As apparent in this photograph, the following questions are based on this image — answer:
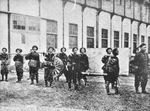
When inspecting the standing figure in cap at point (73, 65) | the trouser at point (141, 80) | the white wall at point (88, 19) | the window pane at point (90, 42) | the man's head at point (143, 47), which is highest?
the white wall at point (88, 19)

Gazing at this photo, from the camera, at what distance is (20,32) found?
6293 millimetres

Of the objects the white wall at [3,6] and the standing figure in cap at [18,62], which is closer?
the standing figure in cap at [18,62]

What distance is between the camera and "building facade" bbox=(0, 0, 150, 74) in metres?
5.53

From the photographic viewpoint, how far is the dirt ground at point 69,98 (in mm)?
3330

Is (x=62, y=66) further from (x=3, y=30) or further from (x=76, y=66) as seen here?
(x=3, y=30)

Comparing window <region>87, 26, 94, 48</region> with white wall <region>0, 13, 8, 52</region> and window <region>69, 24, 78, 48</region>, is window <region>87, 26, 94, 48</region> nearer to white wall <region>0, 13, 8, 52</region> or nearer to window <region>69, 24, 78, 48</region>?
window <region>69, 24, 78, 48</region>

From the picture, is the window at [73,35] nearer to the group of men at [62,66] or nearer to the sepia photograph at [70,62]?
the sepia photograph at [70,62]

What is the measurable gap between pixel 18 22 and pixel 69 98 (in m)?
3.26

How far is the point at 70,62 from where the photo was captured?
452cm

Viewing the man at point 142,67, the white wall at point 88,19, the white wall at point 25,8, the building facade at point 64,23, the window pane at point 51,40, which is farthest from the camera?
the white wall at point 88,19

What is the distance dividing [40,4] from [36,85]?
2531 millimetres

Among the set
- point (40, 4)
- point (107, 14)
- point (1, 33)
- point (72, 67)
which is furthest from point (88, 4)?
point (72, 67)

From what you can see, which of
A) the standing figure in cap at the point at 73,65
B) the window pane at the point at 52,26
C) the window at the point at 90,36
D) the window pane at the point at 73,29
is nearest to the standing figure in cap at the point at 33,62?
the standing figure in cap at the point at 73,65

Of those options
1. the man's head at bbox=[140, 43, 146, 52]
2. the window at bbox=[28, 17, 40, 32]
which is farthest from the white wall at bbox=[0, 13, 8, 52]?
the man's head at bbox=[140, 43, 146, 52]
